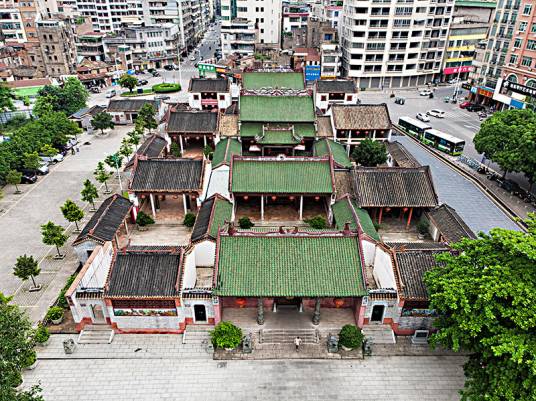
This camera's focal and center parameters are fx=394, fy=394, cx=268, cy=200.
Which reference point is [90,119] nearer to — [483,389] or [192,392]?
[192,392]

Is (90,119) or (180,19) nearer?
(90,119)

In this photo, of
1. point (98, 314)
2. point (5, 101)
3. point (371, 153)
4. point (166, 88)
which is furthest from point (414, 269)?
point (166, 88)

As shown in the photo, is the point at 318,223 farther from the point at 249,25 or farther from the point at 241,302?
the point at 249,25

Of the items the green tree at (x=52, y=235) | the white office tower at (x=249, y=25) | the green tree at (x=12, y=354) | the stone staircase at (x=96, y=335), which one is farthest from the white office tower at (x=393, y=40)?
the green tree at (x=12, y=354)

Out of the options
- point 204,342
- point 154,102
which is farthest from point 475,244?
point 154,102

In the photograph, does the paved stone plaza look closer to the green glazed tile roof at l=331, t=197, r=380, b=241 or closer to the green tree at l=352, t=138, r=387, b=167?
the green glazed tile roof at l=331, t=197, r=380, b=241
